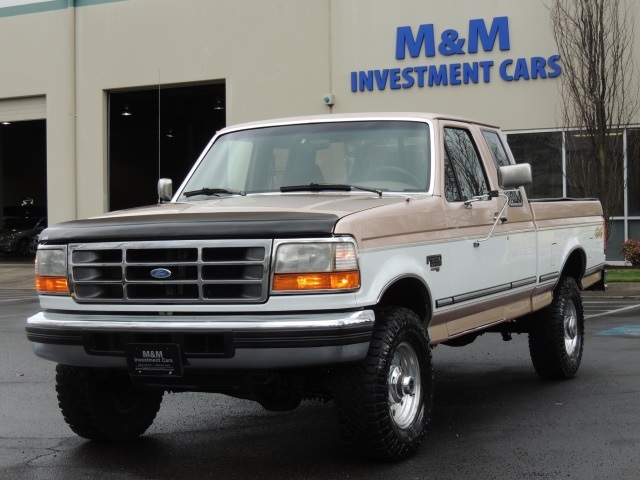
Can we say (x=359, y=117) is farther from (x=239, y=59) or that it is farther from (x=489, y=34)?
(x=239, y=59)

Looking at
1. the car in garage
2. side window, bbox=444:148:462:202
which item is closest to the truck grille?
side window, bbox=444:148:462:202

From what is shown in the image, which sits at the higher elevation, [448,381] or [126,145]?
[126,145]

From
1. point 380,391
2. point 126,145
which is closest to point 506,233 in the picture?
point 380,391

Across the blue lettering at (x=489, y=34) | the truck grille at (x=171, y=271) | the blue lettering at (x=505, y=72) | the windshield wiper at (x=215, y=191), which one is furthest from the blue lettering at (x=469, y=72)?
the truck grille at (x=171, y=271)

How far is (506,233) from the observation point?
7.48 metres

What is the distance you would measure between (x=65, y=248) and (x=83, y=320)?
44 centimetres

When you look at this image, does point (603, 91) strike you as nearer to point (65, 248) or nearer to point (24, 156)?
point (65, 248)

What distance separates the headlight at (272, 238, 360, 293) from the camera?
5.24 metres

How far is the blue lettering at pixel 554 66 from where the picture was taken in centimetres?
2212

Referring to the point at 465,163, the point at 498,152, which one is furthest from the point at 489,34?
the point at 465,163

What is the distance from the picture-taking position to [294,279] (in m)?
5.24

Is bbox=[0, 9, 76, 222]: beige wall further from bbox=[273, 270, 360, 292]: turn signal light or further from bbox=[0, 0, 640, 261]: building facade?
bbox=[273, 270, 360, 292]: turn signal light

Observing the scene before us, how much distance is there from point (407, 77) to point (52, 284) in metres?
18.6

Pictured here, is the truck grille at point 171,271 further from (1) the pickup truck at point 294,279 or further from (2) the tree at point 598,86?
(2) the tree at point 598,86
